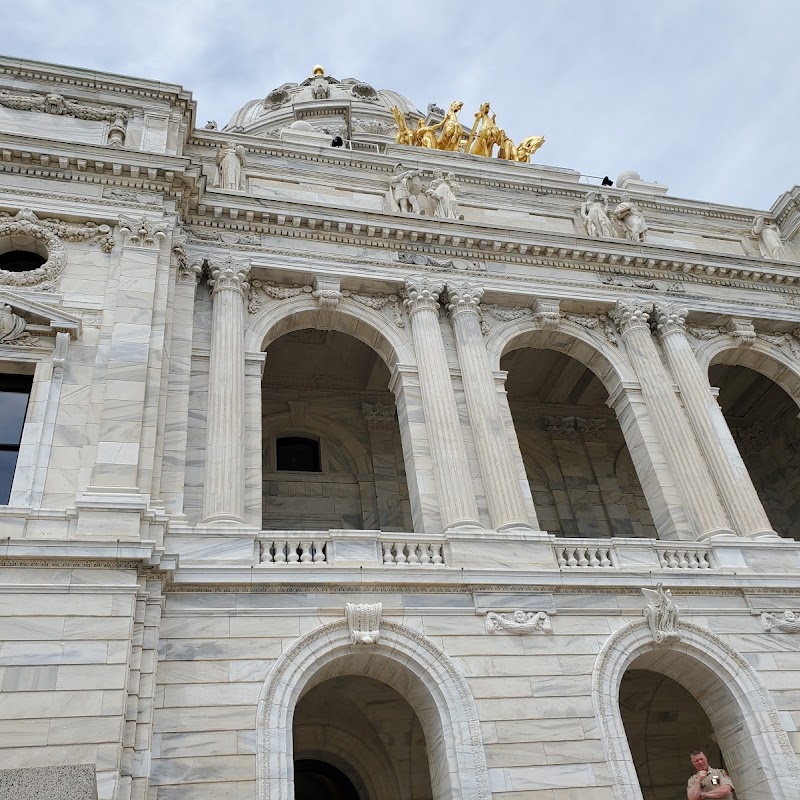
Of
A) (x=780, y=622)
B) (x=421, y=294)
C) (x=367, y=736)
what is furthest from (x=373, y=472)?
(x=780, y=622)

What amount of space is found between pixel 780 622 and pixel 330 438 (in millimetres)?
13011

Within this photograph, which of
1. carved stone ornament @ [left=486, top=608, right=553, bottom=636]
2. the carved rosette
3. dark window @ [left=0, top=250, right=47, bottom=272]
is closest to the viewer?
carved stone ornament @ [left=486, top=608, right=553, bottom=636]

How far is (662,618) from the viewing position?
1522 centimetres

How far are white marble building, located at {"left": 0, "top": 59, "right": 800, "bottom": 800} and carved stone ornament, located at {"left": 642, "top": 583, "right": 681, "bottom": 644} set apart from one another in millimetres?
58

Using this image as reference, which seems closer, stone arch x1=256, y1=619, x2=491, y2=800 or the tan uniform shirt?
stone arch x1=256, y1=619, x2=491, y2=800

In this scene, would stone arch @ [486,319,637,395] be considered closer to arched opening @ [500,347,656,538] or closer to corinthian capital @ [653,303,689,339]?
corinthian capital @ [653,303,689,339]

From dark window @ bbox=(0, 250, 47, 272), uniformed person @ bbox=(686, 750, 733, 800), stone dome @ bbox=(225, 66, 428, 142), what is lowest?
uniformed person @ bbox=(686, 750, 733, 800)

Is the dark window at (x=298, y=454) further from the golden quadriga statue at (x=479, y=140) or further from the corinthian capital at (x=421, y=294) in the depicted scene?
the golden quadriga statue at (x=479, y=140)

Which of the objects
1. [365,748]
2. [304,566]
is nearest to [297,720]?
[365,748]

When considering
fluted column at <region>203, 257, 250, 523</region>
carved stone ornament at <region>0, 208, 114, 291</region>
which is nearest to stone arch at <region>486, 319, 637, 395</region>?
fluted column at <region>203, 257, 250, 523</region>

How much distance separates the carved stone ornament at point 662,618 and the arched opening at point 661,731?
4581 mm

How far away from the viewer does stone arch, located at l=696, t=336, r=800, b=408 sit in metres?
22.3

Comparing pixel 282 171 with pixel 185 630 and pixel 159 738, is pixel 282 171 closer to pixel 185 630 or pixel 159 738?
pixel 185 630

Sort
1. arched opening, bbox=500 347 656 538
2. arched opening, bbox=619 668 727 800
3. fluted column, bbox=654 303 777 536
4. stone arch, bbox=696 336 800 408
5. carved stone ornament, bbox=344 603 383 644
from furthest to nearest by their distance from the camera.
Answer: arched opening, bbox=500 347 656 538 → stone arch, bbox=696 336 800 408 → arched opening, bbox=619 668 727 800 → fluted column, bbox=654 303 777 536 → carved stone ornament, bbox=344 603 383 644
